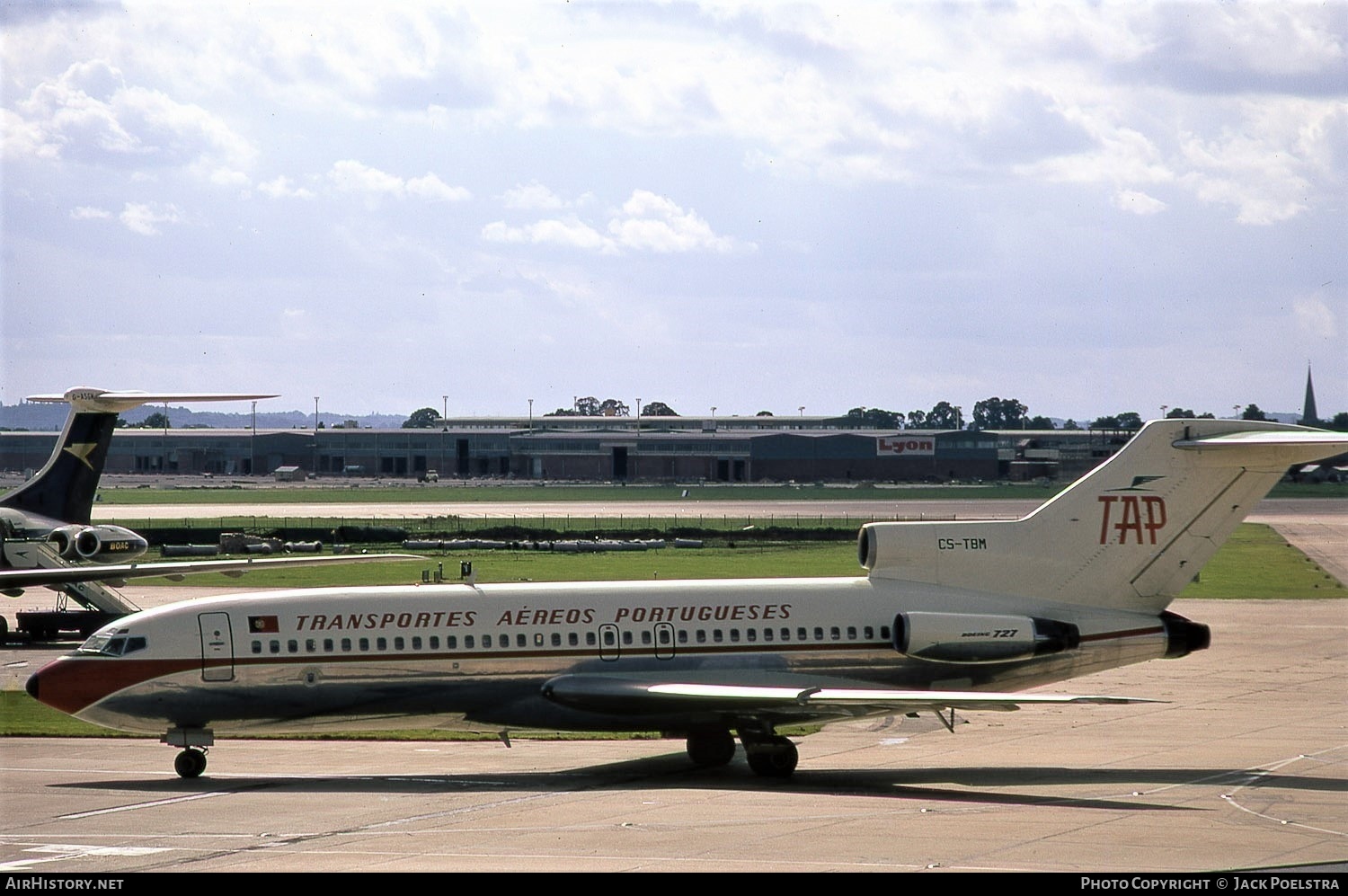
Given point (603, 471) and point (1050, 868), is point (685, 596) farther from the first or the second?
point (603, 471)

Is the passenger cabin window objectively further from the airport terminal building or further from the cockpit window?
the airport terminal building

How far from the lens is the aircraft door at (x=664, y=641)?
89.1ft

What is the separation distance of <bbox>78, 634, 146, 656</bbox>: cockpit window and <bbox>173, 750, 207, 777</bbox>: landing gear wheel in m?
1.96

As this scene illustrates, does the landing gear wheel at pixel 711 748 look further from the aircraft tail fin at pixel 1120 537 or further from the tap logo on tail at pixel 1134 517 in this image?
the tap logo on tail at pixel 1134 517

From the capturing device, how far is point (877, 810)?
2233 centimetres

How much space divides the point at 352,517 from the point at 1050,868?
88.2m

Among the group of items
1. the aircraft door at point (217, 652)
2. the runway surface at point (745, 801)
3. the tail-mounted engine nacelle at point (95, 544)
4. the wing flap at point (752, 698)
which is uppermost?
the tail-mounted engine nacelle at point (95, 544)

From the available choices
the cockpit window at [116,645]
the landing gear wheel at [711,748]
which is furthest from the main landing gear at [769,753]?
the cockpit window at [116,645]

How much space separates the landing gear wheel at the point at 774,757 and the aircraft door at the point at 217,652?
8920 millimetres

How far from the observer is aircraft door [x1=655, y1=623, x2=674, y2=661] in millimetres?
27172

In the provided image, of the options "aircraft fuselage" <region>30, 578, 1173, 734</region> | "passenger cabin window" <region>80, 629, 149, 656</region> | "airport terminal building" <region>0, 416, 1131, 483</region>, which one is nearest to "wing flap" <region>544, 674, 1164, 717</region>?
"aircraft fuselage" <region>30, 578, 1173, 734</region>

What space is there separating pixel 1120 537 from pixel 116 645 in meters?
17.6
